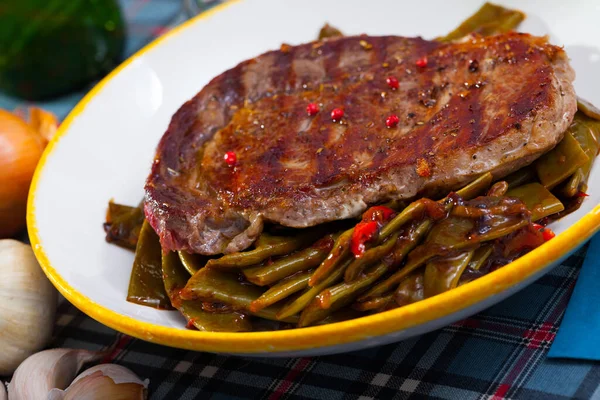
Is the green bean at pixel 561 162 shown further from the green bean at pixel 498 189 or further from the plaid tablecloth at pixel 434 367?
the plaid tablecloth at pixel 434 367

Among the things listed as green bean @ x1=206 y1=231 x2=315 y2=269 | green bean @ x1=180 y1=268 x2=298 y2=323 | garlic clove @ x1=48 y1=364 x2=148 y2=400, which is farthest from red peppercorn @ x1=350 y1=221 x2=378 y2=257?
garlic clove @ x1=48 y1=364 x2=148 y2=400

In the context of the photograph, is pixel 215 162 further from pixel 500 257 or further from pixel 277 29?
pixel 277 29

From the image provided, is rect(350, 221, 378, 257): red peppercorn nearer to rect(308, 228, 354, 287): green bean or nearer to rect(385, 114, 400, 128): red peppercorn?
rect(308, 228, 354, 287): green bean

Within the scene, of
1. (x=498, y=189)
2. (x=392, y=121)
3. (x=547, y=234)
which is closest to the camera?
(x=547, y=234)

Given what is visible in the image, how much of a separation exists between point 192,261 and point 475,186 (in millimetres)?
1688

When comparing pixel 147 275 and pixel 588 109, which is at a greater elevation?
pixel 588 109

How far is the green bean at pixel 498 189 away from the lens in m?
3.40

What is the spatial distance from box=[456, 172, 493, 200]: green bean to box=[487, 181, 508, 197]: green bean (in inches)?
1.9

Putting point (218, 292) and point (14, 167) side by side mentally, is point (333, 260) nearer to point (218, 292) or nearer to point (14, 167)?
point (218, 292)

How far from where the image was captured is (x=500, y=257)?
3.38m

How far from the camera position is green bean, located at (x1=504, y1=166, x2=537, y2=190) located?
371cm

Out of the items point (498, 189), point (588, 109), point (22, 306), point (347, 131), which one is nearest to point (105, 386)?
point (22, 306)

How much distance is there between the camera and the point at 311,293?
336cm

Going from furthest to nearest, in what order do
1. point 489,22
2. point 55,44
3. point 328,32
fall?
point 55,44 → point 328,32 → point 489,22
